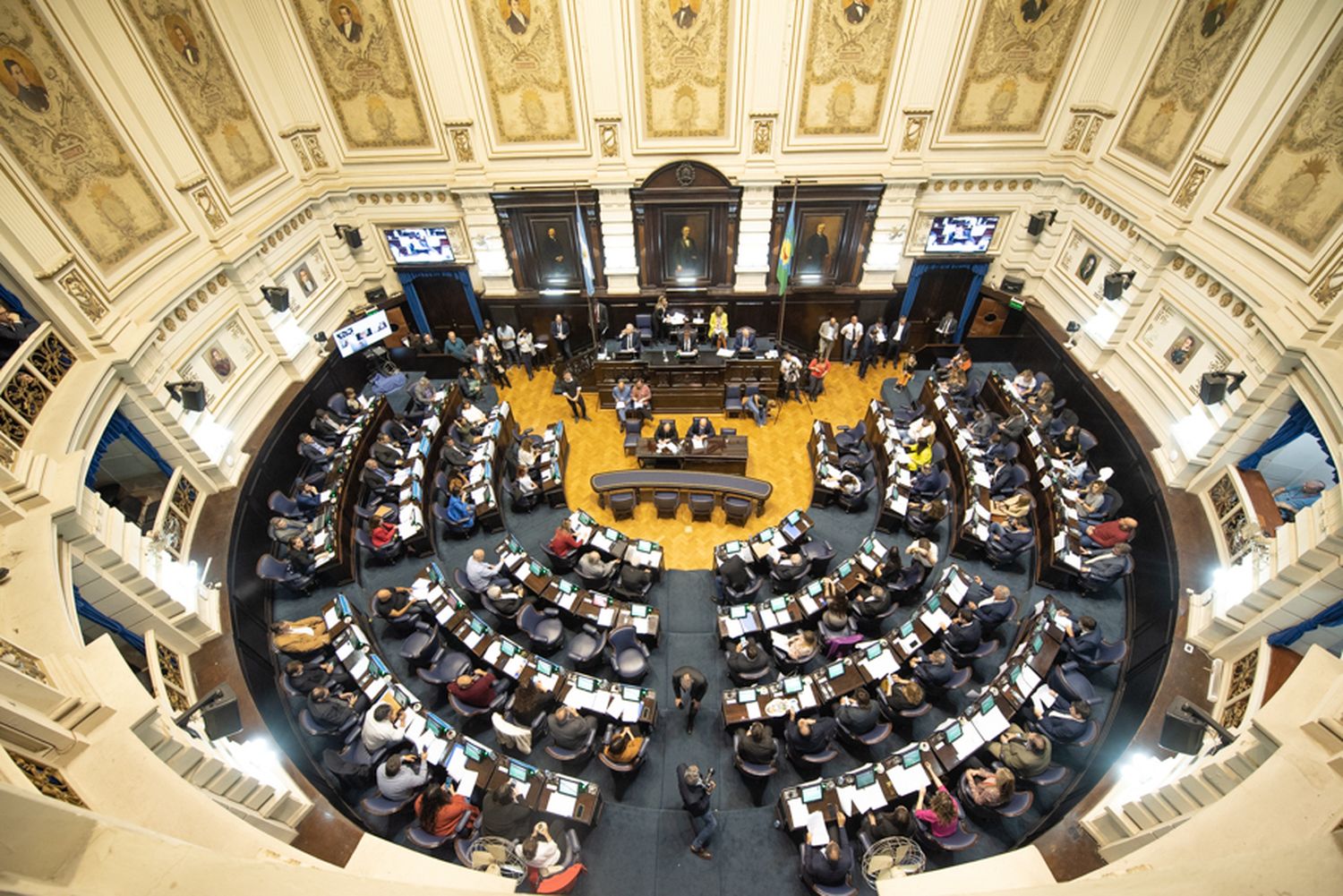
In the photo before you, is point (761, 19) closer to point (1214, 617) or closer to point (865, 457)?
point (865, 457)

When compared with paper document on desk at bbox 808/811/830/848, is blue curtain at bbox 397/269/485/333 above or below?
above

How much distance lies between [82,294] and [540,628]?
7.52 metres

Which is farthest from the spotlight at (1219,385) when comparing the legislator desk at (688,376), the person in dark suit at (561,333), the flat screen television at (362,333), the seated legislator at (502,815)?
the flat screen television at (362,333)

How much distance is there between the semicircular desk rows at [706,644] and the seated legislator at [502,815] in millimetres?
59

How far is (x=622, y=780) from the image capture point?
7.28 m

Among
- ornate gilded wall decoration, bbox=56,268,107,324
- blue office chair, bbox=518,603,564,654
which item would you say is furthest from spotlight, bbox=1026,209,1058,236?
ornate gilded wall decoration, bbox=56,268,107,324

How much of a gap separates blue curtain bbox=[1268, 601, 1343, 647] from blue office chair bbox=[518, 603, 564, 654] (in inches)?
347

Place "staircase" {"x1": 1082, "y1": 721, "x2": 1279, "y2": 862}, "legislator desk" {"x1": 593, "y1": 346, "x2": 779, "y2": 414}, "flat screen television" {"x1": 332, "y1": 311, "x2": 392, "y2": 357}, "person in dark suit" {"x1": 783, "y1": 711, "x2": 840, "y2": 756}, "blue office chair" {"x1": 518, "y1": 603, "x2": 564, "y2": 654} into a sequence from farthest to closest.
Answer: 1. "legislator desk" {"x1": 593, "y1": 346, "x2": 779, "y2": 414}
2. "flat screen television" {"x1": 332, "y1": 311, "x2": 392, "y2": 357}
3. "blue office chair" {"x1": 518, "y1": 603, "x2": 564, "y2": 654}
4. "person in dark suit" {"x1": 783, "y1": 711, "x2": 840, "y2": 756}
5. "staircase" {"x1": 1082, "y1": 721, "x2": 1279, "y2": 862}

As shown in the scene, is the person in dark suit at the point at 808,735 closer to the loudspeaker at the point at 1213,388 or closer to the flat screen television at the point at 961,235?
the loudspeaker at the point at 1213,388

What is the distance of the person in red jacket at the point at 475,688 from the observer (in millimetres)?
7469

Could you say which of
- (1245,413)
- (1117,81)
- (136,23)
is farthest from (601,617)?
(1117,81)

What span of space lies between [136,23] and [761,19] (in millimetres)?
10039

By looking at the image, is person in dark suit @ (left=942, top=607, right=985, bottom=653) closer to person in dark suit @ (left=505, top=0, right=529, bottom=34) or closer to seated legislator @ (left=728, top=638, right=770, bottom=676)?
seated legislator @ (left=728, top=638, right=770, bottom=676)

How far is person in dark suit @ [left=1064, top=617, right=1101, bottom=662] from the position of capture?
7.59 metres
